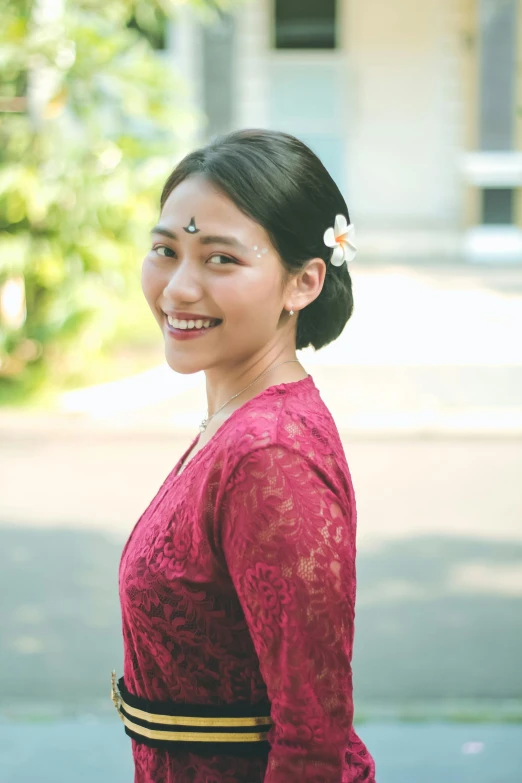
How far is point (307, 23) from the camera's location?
1728 cm

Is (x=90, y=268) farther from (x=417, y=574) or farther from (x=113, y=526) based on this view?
(x=417, y=574)

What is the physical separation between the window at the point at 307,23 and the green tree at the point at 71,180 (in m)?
7.70

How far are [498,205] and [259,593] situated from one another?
1648cm

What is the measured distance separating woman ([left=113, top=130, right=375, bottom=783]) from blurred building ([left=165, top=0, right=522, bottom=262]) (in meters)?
15.6

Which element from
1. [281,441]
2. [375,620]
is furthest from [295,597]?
[375,620]

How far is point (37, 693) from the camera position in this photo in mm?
4527

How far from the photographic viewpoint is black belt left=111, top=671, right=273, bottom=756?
1554 millimetres

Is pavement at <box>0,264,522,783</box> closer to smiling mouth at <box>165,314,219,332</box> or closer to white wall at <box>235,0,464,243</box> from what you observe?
smiling mouth at <box>165,314,219,332</box>

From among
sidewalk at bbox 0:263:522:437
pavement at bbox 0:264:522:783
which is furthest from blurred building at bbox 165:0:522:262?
pavement at bbox 0:264:522:783

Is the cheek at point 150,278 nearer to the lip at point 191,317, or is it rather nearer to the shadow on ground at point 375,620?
the lip at point 191,317

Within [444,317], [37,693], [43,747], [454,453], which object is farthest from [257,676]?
[444,317]

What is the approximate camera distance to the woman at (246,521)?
1.41 meters

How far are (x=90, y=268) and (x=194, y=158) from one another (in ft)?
27.7

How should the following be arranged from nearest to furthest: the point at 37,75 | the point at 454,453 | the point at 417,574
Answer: the point at 417,574 → the point at 454,453 → the point at 37,75
